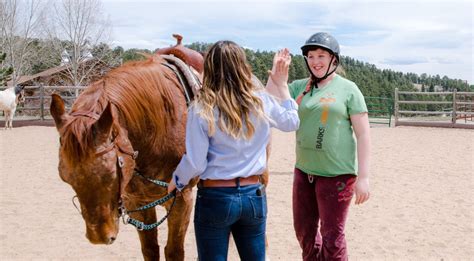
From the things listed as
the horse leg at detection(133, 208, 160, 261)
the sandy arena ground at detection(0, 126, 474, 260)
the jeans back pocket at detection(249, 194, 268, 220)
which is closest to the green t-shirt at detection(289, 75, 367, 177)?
the jeans back pocket at detection(249, 194, 268, 220)

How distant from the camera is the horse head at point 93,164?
5.46ft

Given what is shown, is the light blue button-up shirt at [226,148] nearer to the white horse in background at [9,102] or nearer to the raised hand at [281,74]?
the raised hand at [281,74]

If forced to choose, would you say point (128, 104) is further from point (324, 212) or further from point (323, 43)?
point (324, 212)

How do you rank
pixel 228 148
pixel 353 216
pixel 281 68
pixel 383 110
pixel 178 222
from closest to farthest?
pixel 228 148 < pixel 281 68 < pixel 178 222 < pixel 353 216 < pixel 383 110

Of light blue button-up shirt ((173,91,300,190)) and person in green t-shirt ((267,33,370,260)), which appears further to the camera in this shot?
person in green t-shirt ((267,33,370,260))

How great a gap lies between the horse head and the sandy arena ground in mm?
2007

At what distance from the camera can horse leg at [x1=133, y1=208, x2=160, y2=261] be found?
9.20 ft

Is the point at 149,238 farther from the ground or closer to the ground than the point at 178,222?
closer to the ground

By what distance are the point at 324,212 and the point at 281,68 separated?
34.6 inches

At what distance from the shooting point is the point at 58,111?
67.5 inches

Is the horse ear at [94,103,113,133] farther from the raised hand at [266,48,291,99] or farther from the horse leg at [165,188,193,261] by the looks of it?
the horse leg at [165,188,193,261]

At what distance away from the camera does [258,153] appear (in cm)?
184

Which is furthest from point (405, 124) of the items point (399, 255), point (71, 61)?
point (71, 61)

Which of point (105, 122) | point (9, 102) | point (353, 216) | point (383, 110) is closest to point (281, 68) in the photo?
point (105, 122)
